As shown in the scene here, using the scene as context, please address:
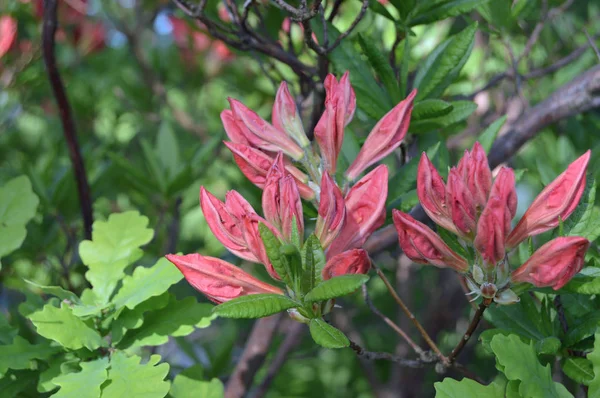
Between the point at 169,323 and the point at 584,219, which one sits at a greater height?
the point at 584,219

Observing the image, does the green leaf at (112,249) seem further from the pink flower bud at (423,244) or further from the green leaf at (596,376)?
the green leaf at (596,376)

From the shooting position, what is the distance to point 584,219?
1007 mm

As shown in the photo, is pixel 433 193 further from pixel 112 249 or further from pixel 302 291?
pixel 112 249

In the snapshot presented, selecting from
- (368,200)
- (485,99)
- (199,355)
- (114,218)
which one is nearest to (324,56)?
(368,200)

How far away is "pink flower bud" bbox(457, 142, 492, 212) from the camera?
922 millimetres

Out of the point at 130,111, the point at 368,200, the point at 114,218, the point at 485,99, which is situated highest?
the point at 368,200

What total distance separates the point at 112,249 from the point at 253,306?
1.50 feet

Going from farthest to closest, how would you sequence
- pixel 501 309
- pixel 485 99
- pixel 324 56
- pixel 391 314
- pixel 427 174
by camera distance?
1. pixel 391 314
2. pixel 485 99
3. pixel 324 56
4. pixel 501 309
5. pixel 427 174

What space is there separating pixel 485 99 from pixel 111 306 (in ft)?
6.01

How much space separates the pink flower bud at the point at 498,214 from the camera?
2.86ft

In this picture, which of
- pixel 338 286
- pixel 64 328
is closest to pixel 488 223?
pixel 338 286

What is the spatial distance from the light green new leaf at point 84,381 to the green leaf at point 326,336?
0.35m

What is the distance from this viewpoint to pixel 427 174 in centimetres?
94

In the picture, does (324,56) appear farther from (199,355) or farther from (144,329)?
(199,355)
